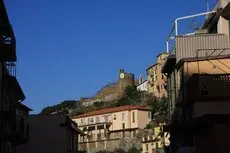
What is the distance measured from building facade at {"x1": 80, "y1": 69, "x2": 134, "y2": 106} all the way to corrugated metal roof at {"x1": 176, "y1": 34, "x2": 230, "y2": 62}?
136 m

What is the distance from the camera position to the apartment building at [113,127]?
12781cm

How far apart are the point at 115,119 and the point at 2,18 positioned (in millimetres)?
103625

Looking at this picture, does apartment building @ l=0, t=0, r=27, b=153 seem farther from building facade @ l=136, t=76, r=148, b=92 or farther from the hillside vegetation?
building facade @ l=136, t=76, r=148, b=92

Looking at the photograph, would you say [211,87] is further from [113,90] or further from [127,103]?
[113,90]

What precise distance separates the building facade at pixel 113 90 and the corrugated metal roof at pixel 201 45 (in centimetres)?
13596

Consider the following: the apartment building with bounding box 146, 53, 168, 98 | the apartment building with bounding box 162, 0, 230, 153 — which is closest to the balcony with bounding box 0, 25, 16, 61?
the apartment building with bounding box 162, 0, 230, 153

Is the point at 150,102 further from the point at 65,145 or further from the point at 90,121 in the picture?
the point at 65,145

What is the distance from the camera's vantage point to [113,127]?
13312 centimetres

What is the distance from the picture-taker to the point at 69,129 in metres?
62.2

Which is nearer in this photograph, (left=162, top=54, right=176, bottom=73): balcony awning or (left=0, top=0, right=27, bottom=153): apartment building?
(left=0, top=0, right=27, bottom=153): apartment building

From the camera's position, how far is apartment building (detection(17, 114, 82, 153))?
56494 mm

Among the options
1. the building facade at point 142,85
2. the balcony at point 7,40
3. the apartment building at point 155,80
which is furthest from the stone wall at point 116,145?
the balcony at point 7,40

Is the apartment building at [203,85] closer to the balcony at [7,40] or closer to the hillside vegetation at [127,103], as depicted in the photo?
the balcony at [7,40]

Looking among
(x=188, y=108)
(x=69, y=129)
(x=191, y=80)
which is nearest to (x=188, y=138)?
(x=188, y=108)
